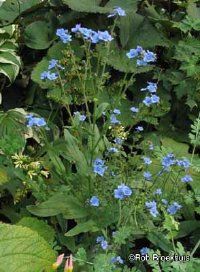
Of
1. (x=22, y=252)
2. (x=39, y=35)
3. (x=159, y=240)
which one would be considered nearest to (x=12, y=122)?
(x=39, y=35)

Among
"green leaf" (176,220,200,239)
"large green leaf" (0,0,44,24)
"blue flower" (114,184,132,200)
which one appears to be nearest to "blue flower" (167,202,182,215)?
"blue flower" (114,184,132,200)

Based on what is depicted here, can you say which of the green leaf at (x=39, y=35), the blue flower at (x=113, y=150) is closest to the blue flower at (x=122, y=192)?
the blue flower at (x=113, y=150)

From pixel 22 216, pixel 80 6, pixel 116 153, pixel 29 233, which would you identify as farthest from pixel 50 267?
pixel 80 6

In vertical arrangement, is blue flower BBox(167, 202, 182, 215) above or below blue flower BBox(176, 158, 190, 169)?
below

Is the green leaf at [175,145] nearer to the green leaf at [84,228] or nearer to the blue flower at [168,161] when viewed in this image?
the blue flower at [168,161]

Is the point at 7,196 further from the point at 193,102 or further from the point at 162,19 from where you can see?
the point at 162,19

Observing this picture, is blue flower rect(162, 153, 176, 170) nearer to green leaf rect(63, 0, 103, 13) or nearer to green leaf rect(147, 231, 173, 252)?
green leaf rect(147, 231, 173, 252)

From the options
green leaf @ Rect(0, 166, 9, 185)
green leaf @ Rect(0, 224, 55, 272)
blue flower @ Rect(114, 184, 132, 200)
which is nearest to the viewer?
green leaf @ Rect(0, 224, 55, 272)
